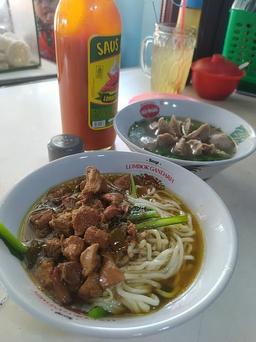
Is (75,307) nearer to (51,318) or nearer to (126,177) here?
(51,318)

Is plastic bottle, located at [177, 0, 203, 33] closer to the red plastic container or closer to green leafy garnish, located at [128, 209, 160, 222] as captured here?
the red plastic container

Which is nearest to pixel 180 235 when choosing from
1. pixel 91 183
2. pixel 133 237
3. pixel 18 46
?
pixel 133 237

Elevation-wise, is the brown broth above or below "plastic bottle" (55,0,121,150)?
below

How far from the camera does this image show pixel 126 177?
0.75 metres

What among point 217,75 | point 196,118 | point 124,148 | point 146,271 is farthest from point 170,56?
point 146,271

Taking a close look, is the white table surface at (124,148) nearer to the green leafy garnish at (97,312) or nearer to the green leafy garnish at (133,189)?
the green leafy garnish at (97,312)

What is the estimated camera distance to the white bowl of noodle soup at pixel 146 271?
0.42 m

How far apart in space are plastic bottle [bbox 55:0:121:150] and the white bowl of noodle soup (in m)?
0.19

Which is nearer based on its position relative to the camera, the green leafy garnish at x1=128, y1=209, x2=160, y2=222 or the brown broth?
the brown broth

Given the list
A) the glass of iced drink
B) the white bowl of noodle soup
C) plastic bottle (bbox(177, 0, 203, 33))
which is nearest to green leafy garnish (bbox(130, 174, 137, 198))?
the white bowl of noodle soup

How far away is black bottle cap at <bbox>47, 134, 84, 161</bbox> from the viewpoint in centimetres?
80

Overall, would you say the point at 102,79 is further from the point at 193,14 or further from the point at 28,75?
the point at 28,75

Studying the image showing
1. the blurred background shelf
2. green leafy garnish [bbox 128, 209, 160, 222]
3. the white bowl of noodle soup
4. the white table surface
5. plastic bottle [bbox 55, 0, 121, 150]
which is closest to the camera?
the white bowl of noodle soup

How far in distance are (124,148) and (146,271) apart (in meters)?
0.48
